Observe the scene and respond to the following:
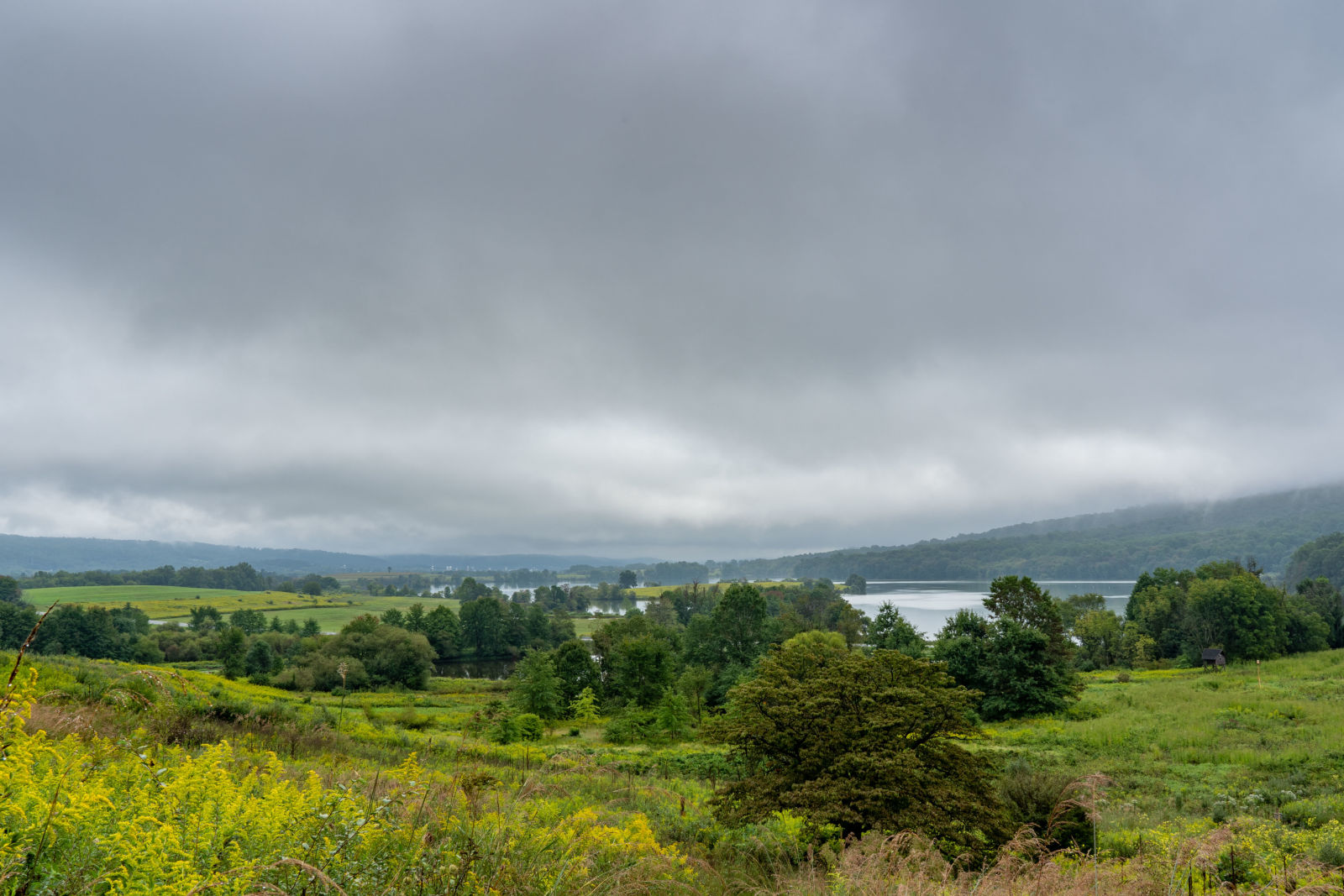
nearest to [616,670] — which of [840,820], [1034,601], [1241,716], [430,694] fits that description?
[430,694]

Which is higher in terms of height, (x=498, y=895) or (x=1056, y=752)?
(x=498, y=895)

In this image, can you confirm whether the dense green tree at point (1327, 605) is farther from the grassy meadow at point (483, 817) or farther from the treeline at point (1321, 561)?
the treeline at point (1321, 561)

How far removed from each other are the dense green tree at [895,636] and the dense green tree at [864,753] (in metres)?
33.8

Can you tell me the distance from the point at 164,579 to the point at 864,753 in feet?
759

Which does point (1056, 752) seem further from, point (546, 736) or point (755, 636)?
point (755, 636)

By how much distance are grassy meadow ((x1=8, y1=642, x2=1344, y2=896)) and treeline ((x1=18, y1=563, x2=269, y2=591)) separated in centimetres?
19660

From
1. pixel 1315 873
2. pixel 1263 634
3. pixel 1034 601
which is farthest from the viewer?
pixel 1263 634

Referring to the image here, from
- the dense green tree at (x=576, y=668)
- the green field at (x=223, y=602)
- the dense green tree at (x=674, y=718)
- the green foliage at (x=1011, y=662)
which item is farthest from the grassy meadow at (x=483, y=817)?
the green field at (x=223, y=602)

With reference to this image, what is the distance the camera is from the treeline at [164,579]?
162000 mm

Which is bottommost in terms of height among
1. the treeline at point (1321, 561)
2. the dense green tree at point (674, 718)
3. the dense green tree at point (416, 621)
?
the treeline at point (1321, 561)

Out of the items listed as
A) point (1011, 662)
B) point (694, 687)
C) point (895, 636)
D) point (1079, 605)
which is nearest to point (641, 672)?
point (694, 687)

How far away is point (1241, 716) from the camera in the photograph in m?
26.1

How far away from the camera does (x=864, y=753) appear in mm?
10234

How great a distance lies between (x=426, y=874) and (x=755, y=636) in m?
55.3
